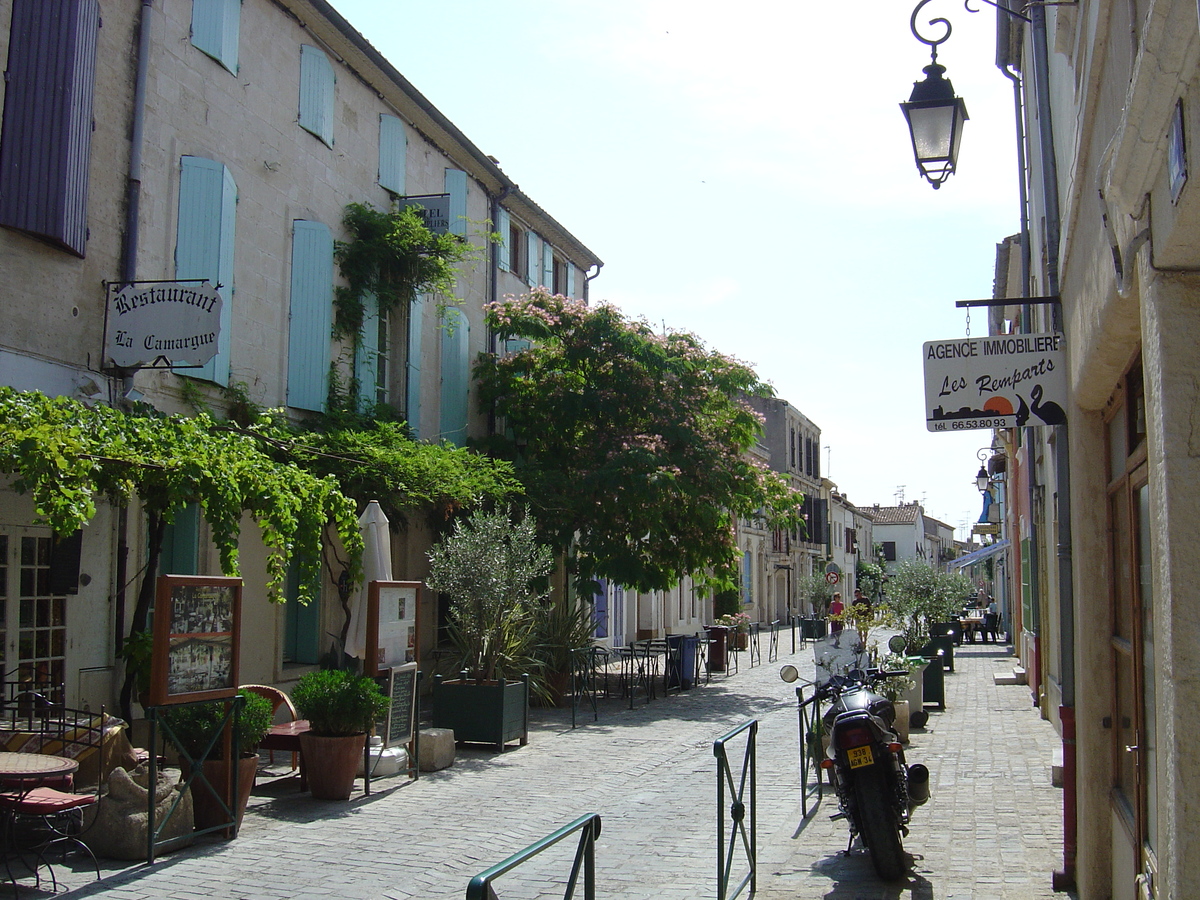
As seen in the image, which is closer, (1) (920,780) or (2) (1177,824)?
(2) (1177,824)

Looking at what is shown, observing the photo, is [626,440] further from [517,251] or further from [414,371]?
[517,251]

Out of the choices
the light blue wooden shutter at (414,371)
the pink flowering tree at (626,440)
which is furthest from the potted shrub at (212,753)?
the pink flowering tree at (626,440)

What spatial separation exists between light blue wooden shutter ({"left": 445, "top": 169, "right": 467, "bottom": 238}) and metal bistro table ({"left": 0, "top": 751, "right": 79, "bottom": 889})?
11.6m

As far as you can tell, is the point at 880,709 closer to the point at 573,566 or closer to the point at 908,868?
the point at 908,868

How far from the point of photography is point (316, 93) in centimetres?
1331

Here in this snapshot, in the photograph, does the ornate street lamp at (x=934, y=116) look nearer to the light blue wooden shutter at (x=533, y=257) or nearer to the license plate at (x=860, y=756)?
the license plate at (x=860, y=756)

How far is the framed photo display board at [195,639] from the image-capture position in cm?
683

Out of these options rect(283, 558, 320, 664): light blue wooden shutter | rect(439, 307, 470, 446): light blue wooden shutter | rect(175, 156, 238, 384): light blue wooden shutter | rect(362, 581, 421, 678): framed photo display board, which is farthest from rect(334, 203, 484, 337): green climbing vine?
rect(362, 581, 421, 678): framed photo display board

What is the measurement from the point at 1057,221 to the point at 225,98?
884 cm

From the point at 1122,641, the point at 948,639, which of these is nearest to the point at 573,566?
the point at 948,639

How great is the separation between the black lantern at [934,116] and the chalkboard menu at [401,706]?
19.6 feet

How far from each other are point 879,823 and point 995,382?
2.49 m

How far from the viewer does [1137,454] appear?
4105 millimetres

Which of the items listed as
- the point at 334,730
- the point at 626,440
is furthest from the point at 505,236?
the point at 334,730
